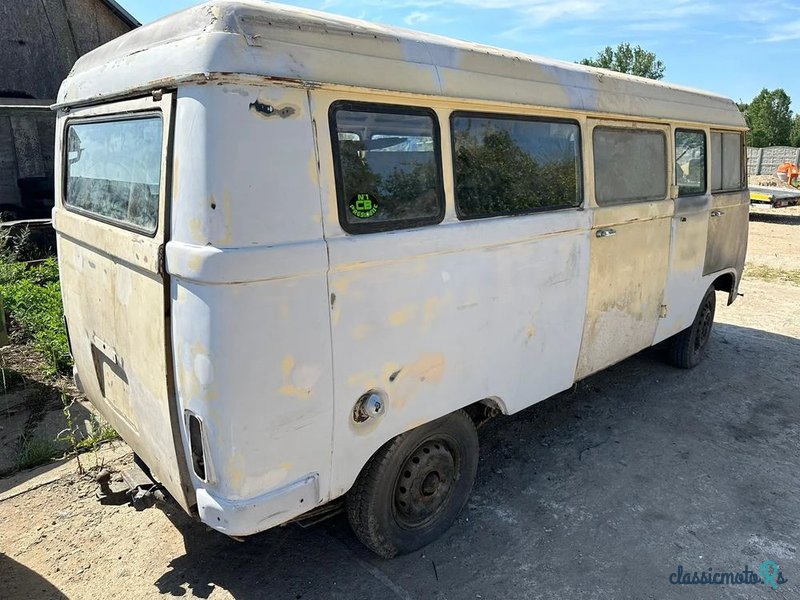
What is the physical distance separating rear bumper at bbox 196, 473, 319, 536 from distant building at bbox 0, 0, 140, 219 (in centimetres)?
921

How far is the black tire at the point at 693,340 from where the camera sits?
216 inches

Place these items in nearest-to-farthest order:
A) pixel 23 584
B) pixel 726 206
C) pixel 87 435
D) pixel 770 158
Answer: pixel 23 584, pixel 87 435, pixel 726 206, pixel 770 158

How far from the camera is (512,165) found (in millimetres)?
3154

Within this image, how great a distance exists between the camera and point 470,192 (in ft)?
9.50

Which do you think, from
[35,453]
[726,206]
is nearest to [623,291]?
[726,206]

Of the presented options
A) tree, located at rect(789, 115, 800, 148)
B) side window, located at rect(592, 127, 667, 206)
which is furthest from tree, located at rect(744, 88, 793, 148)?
side window, located at rect(592, 127, 667, 206)

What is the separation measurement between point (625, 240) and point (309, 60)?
270cm

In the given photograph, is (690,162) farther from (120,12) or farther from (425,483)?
(120,12)

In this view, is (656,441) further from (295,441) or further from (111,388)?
(111,388)

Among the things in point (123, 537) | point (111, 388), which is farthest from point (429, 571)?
point (111, 388)

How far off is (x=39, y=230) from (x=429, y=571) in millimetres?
7201

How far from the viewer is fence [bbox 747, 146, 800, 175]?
29.5 meters

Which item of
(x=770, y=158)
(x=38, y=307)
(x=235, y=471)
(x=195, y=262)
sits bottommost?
(x=235, y=471)

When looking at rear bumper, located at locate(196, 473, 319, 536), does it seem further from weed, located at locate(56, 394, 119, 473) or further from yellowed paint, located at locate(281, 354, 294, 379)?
weed, located at locate(56, 394, 119, 473)
